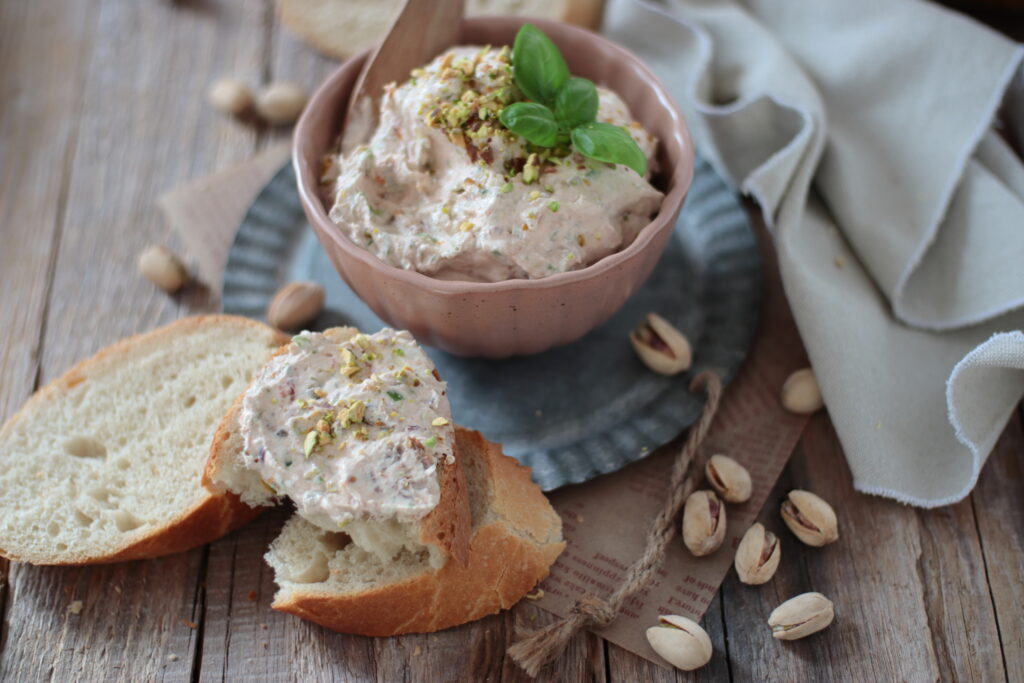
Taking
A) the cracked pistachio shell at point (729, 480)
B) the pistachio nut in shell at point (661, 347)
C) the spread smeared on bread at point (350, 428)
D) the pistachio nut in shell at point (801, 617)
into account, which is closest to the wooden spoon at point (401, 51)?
the spread smeared on bread at point (350, 428)

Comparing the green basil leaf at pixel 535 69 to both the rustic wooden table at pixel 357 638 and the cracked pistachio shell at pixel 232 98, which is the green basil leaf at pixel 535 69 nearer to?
the rustic wooden table at pixel 357 638

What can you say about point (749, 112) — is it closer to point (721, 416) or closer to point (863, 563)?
point (721, 416)

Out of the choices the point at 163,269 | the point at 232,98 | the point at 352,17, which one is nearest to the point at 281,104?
the point at 232,98

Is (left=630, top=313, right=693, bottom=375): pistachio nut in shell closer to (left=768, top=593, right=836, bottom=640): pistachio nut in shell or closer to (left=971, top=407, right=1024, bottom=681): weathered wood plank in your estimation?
(left=768, top=593, right=836, bottom=640): pistachio nut in shell

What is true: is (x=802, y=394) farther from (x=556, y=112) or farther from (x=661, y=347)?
(x=556, y=112)

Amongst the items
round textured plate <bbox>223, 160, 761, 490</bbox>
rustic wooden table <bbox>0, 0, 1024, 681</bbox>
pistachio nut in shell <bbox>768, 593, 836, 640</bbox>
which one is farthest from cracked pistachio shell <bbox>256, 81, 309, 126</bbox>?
pistachio nut in shell <bbox>768, 593, 836, 640</bbox>

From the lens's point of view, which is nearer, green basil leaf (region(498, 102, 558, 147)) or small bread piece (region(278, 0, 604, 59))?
green basil leaf (region(498, 102, 558, 147))
